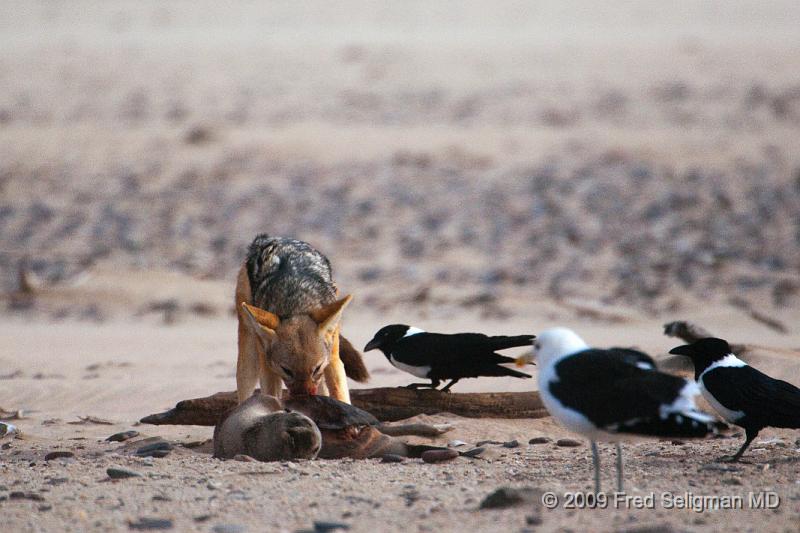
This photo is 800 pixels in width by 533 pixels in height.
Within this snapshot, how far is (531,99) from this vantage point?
2545cm

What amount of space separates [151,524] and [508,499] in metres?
1.72

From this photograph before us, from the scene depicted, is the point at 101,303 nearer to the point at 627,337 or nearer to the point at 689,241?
the point at 627,337

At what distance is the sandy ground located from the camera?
243 inches

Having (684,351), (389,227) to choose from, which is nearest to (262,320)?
(684,351)

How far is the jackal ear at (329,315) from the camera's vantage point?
301 inches

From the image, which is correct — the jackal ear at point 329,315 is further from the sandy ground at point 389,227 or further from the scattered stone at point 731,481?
the scattered stone at point 731,481

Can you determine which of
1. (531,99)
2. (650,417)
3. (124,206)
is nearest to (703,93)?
(531,99)

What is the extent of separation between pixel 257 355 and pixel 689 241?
34.7 ft

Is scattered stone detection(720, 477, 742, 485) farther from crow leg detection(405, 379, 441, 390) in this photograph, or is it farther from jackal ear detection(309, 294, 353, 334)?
jackal ear detection(309, 294, 353, 334)

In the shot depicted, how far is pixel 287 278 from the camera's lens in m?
8.26

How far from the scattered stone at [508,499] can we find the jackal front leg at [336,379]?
263 cm

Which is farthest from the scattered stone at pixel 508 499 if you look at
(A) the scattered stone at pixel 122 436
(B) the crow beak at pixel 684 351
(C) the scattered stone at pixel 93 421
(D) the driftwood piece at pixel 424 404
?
(C) the scattered stone at pixel 93 421

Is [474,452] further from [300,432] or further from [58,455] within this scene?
[58,455]

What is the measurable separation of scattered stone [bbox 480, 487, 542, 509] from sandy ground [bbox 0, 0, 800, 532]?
0.11 ft
